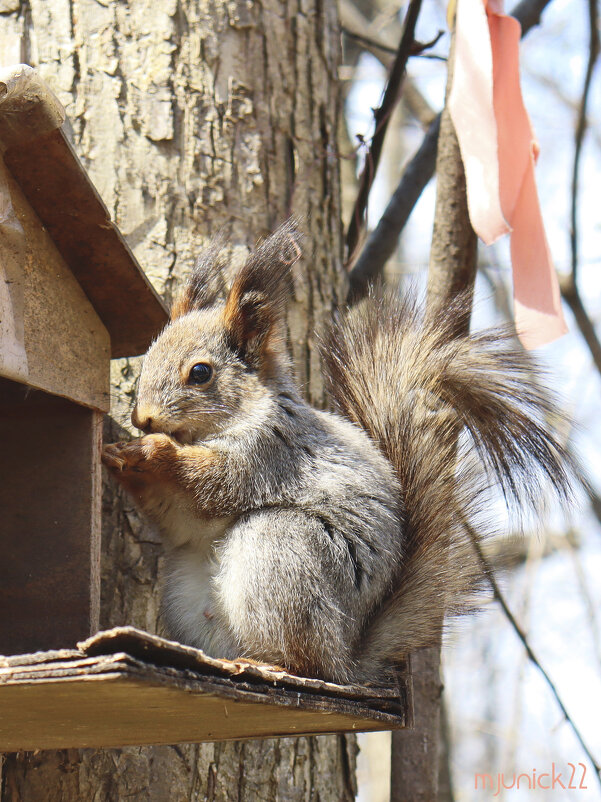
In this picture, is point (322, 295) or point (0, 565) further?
point (322, 295)

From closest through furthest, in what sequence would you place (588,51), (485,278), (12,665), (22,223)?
1. (12,665)
2. (22,223)
3. (588,51)
4. (485,278)

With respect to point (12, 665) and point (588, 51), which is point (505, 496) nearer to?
point (12, 665)

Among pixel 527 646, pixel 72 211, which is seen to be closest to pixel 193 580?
pixel 72 211

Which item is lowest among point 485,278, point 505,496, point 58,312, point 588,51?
point 505,496

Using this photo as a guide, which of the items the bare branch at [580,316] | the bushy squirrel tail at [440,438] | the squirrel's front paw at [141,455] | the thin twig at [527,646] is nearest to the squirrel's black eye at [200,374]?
the squirrel's front paw at [141,455]

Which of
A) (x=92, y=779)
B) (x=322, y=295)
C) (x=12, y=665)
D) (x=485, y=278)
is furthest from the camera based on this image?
(x=485, y=278)

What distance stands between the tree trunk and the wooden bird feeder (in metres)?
0.29

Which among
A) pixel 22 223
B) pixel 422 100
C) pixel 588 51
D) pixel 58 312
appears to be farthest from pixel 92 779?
pixel 422 100

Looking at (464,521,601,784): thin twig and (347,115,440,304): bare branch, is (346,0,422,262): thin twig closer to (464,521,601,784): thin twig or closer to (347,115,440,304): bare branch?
(347,115,440,304): bare branch

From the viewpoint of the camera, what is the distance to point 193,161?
1965mm

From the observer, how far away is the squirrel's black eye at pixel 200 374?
4.91 ft

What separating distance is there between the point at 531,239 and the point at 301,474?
624 millimetres

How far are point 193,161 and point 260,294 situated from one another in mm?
574

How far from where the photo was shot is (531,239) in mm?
1698
